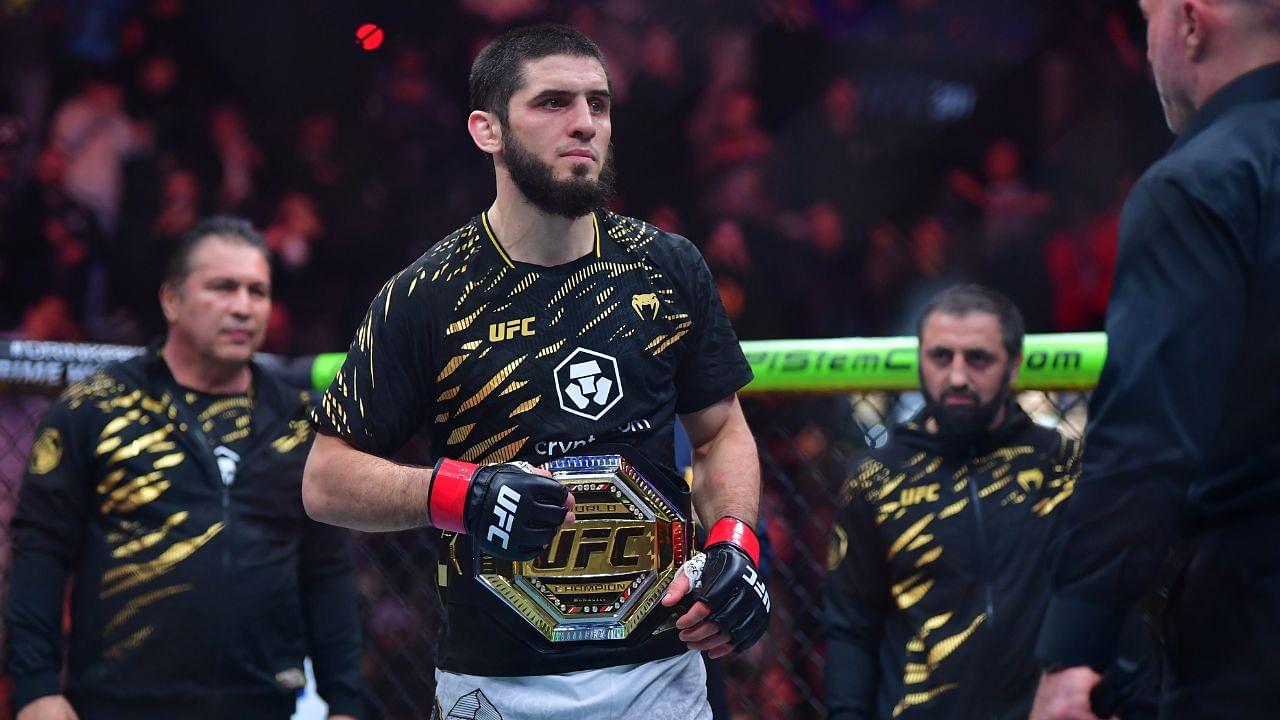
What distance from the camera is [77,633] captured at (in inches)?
133

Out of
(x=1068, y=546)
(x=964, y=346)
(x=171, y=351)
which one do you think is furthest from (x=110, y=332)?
(x=1068, y=546)

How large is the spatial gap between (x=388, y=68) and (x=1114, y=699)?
583 cm

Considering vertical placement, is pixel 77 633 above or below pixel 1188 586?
below

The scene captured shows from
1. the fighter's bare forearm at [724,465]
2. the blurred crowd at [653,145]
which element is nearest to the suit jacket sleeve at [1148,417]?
the fighter's bare forearm at [724,465]

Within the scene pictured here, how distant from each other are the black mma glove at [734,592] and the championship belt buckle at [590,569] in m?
0.12

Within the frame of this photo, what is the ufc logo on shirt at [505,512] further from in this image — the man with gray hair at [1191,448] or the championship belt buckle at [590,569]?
the man with gray hair at [1191,448]

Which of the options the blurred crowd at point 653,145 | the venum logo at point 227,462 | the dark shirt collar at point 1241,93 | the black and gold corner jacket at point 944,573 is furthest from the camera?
the blurred crowd at point 653,145

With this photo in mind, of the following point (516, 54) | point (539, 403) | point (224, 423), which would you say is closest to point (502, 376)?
point (539, 403)

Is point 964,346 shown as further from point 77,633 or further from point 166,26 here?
point 166,26

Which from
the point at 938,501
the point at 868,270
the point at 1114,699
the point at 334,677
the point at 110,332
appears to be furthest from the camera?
the point at 868,270

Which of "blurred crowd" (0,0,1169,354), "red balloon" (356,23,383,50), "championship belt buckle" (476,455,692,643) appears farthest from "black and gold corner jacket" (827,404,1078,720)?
"red balloon" (356,23,383,50)

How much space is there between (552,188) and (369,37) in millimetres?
4886

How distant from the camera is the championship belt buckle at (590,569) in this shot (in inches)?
89.9

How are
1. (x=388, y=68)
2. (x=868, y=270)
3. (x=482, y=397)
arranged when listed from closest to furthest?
(x=482, y=397) < (x=868, y=270) < (x=388, y=68)
